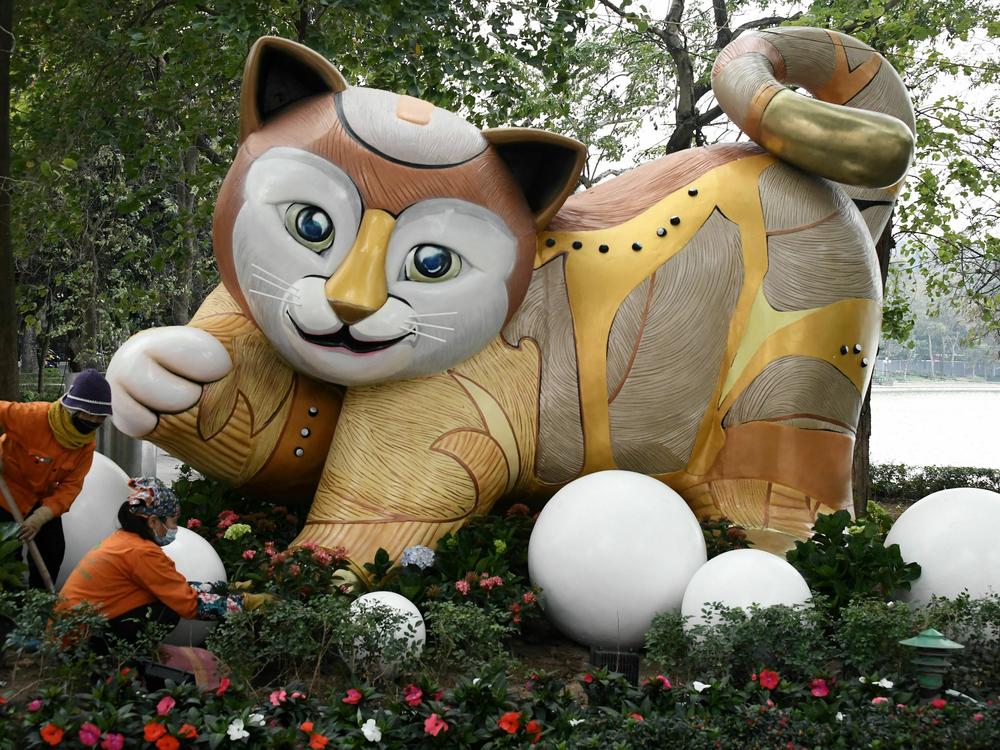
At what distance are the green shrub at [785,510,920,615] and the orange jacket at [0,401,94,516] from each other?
3.23 meters

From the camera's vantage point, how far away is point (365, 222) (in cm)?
492

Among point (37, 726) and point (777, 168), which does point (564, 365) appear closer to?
point (777, 168)

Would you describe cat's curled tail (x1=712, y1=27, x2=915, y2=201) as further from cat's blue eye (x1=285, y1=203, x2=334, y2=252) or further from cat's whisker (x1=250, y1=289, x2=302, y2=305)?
cat's whisker (x1=250, y1=289, x2=302, y2=305)

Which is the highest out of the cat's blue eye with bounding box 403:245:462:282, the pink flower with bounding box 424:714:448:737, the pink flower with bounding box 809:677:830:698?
the cat's blue eye with bounding box 403:245:462:282

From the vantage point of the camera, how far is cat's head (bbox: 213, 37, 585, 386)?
4895 mm

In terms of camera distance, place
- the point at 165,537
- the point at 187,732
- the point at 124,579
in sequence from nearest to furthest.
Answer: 1. the point at 187,732
2. the point at 124,579
3. the point at 165,537

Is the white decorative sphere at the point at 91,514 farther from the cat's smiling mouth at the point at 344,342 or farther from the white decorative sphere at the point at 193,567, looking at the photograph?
the cat's smiling mouth at the point at 344,342

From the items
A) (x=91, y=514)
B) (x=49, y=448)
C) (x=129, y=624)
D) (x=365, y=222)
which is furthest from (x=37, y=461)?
(x=365, y=222)

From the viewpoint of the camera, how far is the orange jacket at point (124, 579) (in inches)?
150

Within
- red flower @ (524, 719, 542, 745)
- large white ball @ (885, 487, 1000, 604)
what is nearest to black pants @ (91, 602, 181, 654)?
red flower @ (524, 719, 542, 745)

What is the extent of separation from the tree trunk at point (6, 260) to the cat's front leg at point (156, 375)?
243cm

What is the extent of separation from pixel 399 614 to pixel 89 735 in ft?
4.32

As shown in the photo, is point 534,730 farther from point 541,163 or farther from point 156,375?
point 541,163

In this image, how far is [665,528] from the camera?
4680mm
